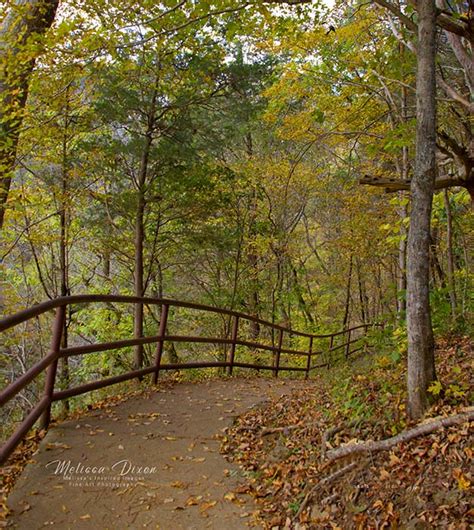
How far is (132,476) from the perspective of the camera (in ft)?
12.8

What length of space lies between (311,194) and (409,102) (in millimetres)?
5288

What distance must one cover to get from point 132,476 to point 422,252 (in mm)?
3400

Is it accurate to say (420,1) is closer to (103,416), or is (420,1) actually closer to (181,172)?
(103,416)

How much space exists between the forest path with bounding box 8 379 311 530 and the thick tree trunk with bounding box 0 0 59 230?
4033 mm

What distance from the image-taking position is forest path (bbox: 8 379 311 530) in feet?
10.9

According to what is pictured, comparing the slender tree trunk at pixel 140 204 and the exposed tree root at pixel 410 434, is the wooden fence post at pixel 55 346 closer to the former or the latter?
the exposed tree root at pixel 410 434

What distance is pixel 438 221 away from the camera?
8.97 metres

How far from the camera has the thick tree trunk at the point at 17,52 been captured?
531 centimetres

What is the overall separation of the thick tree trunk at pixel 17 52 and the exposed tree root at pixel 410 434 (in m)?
5.56

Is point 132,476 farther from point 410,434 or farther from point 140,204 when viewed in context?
point 140,204

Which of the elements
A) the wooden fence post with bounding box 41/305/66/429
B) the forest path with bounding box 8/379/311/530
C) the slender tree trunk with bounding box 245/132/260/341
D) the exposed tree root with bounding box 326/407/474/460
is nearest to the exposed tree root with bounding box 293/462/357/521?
A: the exposed tree root with bounding box 326/407/474/460
